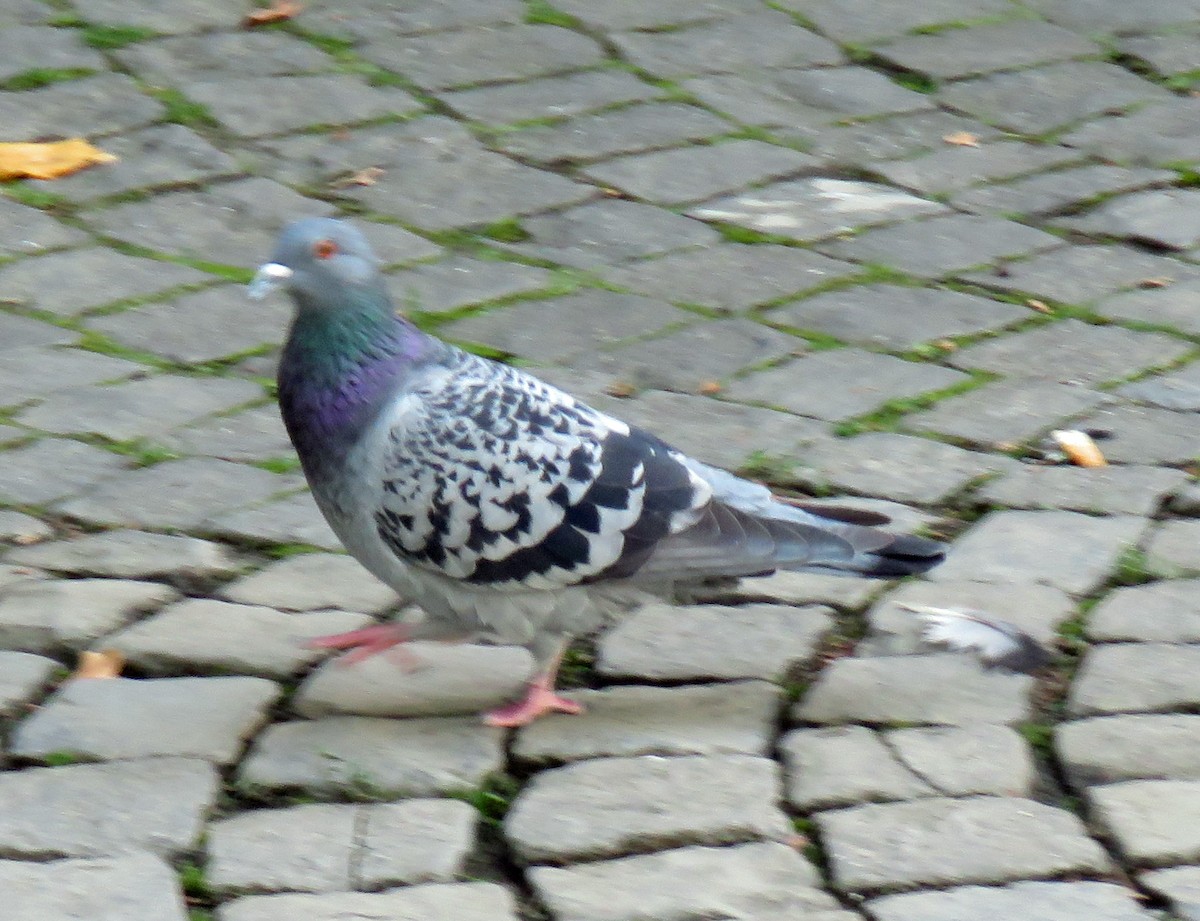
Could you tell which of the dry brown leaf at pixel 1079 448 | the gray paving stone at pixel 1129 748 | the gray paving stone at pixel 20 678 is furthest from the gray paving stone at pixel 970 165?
the gray paving stone at pixel 20 678

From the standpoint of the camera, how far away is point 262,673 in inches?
132

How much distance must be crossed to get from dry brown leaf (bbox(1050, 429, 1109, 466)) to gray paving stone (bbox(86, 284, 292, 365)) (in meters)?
1.99

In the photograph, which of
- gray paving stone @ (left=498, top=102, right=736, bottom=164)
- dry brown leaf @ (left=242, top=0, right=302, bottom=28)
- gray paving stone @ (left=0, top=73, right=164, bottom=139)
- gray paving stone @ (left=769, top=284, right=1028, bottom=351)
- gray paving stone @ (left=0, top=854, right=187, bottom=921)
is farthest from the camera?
dry brown leaf @ (left=242, top=0, right=302, bottom=28)

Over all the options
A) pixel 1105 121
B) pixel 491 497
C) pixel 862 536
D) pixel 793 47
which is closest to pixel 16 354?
pixel 491 497

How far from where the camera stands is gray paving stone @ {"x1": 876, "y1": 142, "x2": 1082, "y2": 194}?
19.6 feet

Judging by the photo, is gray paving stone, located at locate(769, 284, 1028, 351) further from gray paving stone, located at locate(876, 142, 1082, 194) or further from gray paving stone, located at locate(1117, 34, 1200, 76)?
gray paving stone, located at locate(1117, 34, 1200, 76)

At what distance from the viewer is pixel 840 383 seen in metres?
4.68

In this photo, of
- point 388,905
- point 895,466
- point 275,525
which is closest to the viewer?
point 388,905

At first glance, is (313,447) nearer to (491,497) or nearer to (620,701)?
A: (491,497)

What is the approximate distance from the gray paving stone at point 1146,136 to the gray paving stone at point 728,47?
993 mm

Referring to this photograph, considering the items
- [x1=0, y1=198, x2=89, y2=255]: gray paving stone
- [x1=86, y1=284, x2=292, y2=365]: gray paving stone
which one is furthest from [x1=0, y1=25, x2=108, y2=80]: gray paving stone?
[x1=86, y1=284, x2=292, y2=365]: gray paving stone

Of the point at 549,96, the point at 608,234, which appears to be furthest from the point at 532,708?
the point at 549,96

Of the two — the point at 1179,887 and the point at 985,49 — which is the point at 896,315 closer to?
the point at 985,49

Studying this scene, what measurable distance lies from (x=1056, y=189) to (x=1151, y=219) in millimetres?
343
